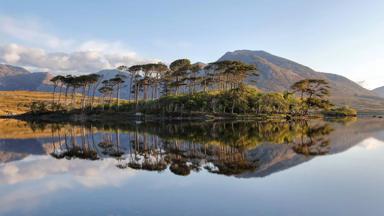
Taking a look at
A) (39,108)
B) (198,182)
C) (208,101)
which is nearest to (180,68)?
(208,101)

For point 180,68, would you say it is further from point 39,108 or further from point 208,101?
point 39,108

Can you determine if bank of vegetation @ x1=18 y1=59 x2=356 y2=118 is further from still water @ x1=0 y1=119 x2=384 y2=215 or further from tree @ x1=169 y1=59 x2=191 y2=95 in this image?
still water @ x1=0 y1=119 x2=384 y2=215

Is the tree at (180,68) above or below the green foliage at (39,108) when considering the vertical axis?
above

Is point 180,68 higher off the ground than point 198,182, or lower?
higher

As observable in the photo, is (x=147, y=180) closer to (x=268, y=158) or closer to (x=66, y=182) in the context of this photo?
(x=66, y=182)

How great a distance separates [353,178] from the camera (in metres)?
19.0

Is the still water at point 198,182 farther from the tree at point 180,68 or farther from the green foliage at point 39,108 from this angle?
the green foliage at point 39,108

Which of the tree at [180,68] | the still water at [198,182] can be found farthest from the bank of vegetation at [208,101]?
the still water at [198,182]

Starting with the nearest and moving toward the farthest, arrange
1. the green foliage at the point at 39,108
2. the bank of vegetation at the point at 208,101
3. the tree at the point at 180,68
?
the bank of vegetation at the point at 208,101
the tree at the point at 180,68
the green foliage at the point at 39,108

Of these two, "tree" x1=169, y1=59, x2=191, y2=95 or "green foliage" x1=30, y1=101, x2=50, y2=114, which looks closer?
"tree" x1=169, y1=59, x2=191, y2=95

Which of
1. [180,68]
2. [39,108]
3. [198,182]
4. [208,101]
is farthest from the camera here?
[39,108]

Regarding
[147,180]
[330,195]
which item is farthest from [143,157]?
[330,195]

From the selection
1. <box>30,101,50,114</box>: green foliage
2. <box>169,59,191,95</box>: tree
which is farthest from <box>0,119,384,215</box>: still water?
<box>30,101,50,114</box>: green foliage

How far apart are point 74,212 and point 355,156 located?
24.1 meters
